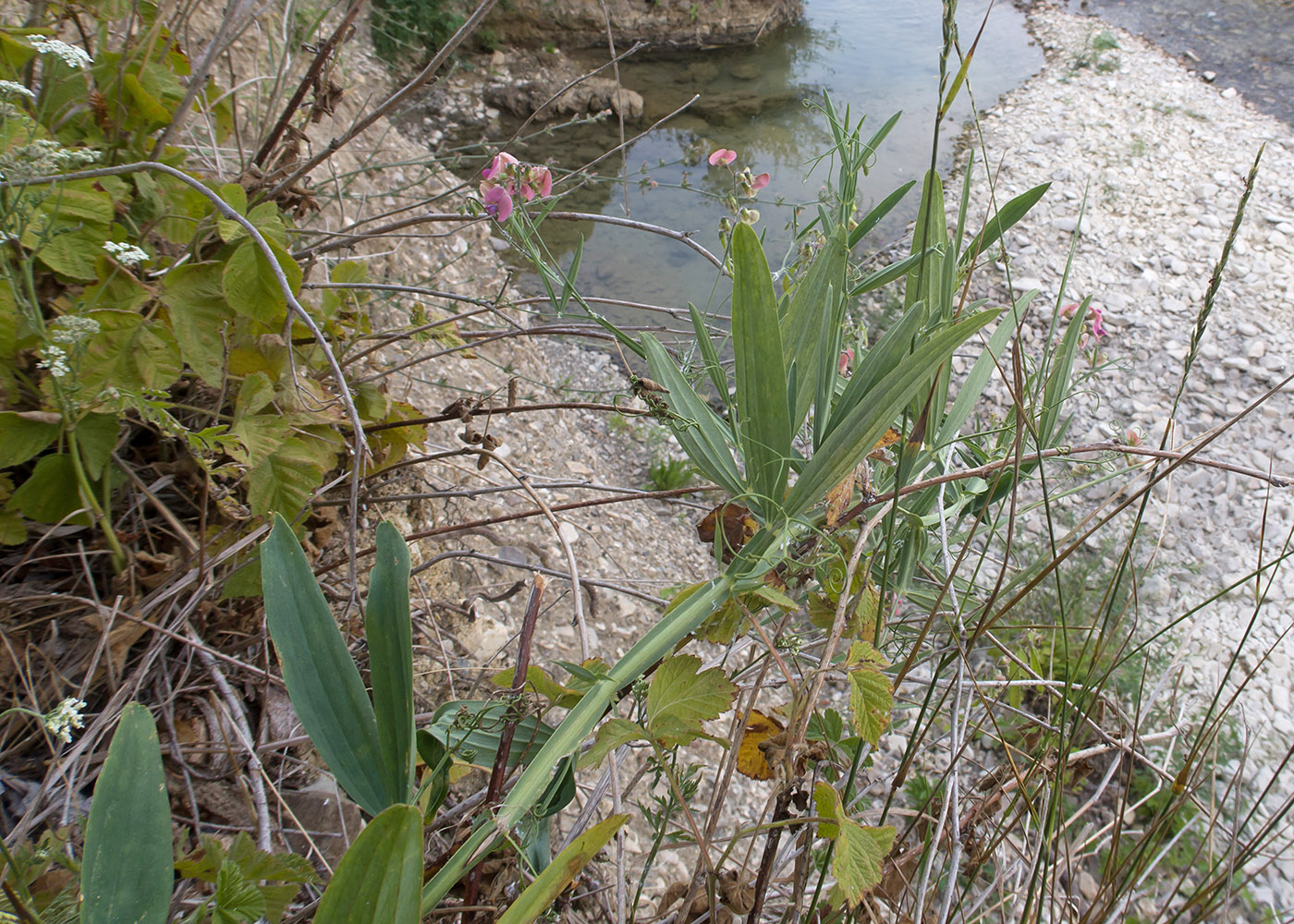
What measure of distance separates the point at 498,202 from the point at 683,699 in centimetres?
75

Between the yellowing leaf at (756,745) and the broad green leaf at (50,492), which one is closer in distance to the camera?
the yellowing leaf at (756,745)

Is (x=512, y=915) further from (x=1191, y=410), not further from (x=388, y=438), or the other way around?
(x=1191, y=410)

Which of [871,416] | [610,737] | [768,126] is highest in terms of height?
[871,416]

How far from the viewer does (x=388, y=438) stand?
132 centimetres

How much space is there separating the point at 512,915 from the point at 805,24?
10.5 m

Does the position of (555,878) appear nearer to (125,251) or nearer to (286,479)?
(286,479)

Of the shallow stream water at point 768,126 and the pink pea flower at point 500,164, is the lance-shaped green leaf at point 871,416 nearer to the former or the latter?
the pink pea flower at point 500,164

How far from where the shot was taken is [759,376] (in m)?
0.75

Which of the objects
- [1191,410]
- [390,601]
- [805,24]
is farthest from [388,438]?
[805,24]

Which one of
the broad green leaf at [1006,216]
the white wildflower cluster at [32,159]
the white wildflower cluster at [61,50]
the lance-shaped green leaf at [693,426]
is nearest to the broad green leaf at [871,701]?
the lance-shaped green leaf at [693,426]

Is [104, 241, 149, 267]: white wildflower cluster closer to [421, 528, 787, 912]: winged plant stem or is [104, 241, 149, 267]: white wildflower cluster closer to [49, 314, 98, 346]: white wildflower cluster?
[49, 314, 98, 346]: white wildflower cluster

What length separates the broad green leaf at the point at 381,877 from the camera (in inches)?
18.6

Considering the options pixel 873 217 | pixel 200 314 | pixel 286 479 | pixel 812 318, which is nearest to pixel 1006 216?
pixel 873 217

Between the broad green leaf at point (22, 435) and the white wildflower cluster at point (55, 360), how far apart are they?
0.30ft
